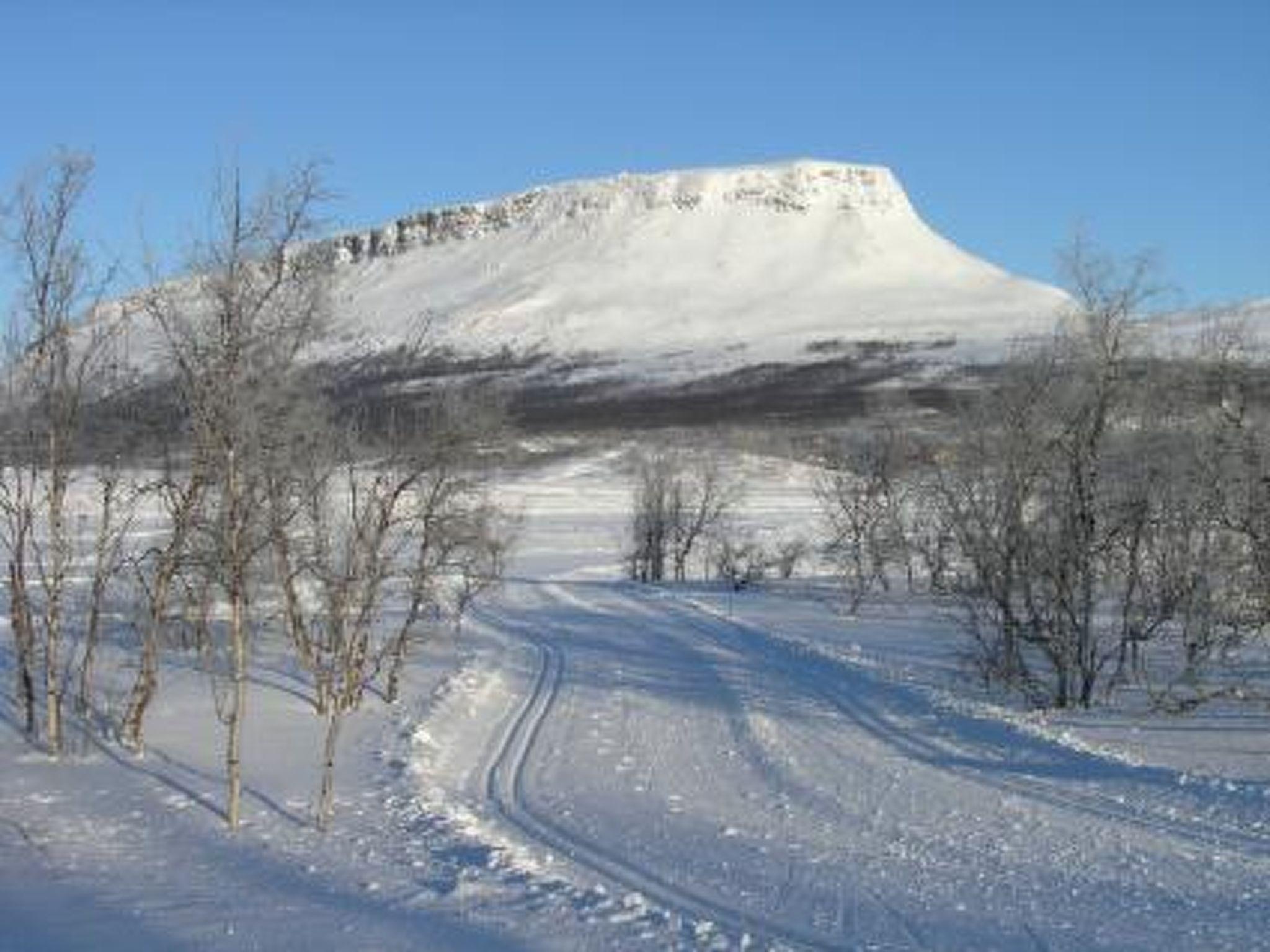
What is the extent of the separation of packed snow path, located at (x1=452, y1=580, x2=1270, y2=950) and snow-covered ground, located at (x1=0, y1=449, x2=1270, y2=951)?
5 cm

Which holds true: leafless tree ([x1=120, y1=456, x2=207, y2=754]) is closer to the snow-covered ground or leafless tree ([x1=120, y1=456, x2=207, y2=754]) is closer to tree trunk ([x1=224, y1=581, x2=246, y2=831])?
the snow-covered ground

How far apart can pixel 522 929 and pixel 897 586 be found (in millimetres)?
50755

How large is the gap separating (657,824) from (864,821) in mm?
2244

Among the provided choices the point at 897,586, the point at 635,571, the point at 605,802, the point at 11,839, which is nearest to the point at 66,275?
the point at 11,839

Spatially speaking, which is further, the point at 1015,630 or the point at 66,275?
the point at 1015,630

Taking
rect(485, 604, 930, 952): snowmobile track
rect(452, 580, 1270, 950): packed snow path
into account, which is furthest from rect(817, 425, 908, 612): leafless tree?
rect(485, 604, 930, 952): snowmobile track

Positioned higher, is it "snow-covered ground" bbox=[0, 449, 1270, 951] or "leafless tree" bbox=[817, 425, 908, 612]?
"leafless tree" bbox=[817, 425, 908, 612]

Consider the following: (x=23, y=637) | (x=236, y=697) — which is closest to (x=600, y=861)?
(x=236, y=697)

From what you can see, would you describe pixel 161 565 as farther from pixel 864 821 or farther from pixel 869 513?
pixel 869 513

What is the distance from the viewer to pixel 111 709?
2366 cm

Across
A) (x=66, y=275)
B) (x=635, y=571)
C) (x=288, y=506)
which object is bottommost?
(x=635, y=571)

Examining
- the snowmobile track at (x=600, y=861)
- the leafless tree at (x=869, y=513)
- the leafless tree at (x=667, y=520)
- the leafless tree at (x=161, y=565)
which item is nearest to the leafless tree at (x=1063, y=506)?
the snowmobile track at (x=600, y=861)

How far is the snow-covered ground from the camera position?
40.2 ft

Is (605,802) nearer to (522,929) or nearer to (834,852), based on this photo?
(834,852)
